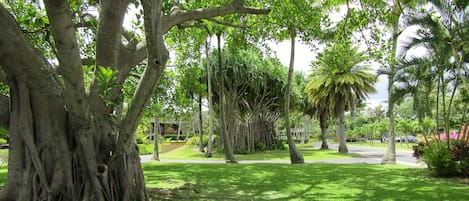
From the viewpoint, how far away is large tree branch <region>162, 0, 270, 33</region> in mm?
6551

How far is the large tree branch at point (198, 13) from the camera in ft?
21.5

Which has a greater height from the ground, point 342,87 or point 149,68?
point 342,87

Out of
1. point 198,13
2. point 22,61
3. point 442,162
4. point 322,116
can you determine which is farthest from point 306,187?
point 322,116

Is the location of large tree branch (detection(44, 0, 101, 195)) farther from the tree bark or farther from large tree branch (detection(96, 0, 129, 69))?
large tree branch (detection(96, 0, 129, 69))

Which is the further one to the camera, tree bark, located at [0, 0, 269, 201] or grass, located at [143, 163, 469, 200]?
grass, located at [143, 163, 469, 200]

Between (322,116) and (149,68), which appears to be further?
(322,116)

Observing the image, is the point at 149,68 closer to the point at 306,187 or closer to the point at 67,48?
the point at 67,48

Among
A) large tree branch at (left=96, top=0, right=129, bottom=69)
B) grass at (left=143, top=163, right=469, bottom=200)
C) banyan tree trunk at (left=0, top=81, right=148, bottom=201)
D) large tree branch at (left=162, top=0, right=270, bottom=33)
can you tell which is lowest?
grass at (left=143, top=163, right=469, bottom=200)

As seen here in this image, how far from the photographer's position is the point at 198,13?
7.07 m

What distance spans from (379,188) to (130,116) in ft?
20.8

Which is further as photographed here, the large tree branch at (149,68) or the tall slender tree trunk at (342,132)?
the tall slender tree trunk at (342,132)

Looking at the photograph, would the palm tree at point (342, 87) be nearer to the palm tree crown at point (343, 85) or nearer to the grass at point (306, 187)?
the palm tree crown at point (343, 85)

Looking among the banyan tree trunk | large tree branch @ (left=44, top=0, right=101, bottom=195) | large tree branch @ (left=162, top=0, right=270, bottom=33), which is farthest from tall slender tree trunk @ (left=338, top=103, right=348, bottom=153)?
large tree branch @ (left=44, top=0, right=101, bottom=195)

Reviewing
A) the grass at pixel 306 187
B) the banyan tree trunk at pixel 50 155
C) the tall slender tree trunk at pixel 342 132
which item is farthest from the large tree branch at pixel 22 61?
the tall slender tree trunk at pixel 342 132
